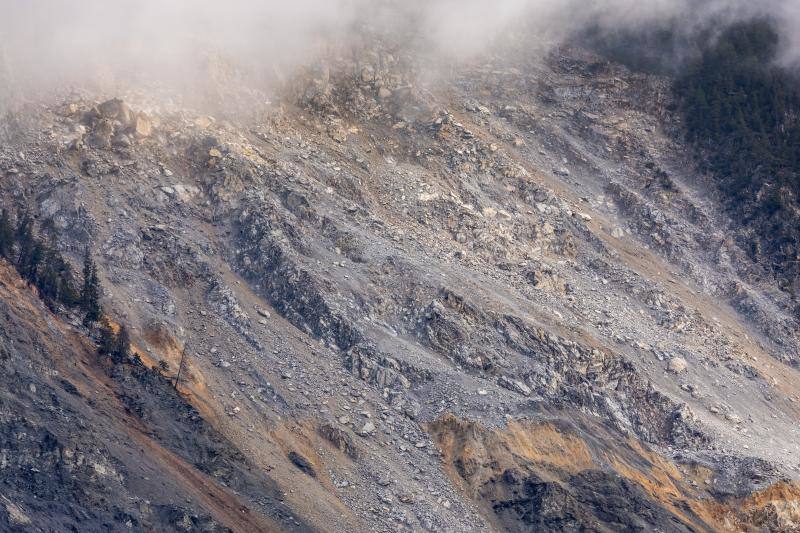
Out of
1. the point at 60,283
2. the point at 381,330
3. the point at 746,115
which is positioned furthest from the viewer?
the point at 746,115

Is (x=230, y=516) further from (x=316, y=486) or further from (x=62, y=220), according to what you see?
(x=62, y=220)

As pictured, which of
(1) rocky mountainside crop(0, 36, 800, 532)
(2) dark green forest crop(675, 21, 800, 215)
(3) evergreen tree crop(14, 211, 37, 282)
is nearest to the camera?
(1) rocky mountainside crop(0, 36, 800, 532)

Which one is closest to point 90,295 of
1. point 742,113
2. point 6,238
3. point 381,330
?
point 6,238

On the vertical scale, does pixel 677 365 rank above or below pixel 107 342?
above

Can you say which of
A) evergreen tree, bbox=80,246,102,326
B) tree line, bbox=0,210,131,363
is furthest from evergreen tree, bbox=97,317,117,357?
evergreen tree, bbox=80,246,102,326

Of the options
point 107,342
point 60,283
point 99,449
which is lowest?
point 99,449

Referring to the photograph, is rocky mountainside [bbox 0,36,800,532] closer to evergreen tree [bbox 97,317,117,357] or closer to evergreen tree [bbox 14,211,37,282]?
evergreen tree [bbox 97,317,117,357]

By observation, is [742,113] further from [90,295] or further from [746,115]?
[90,295]
